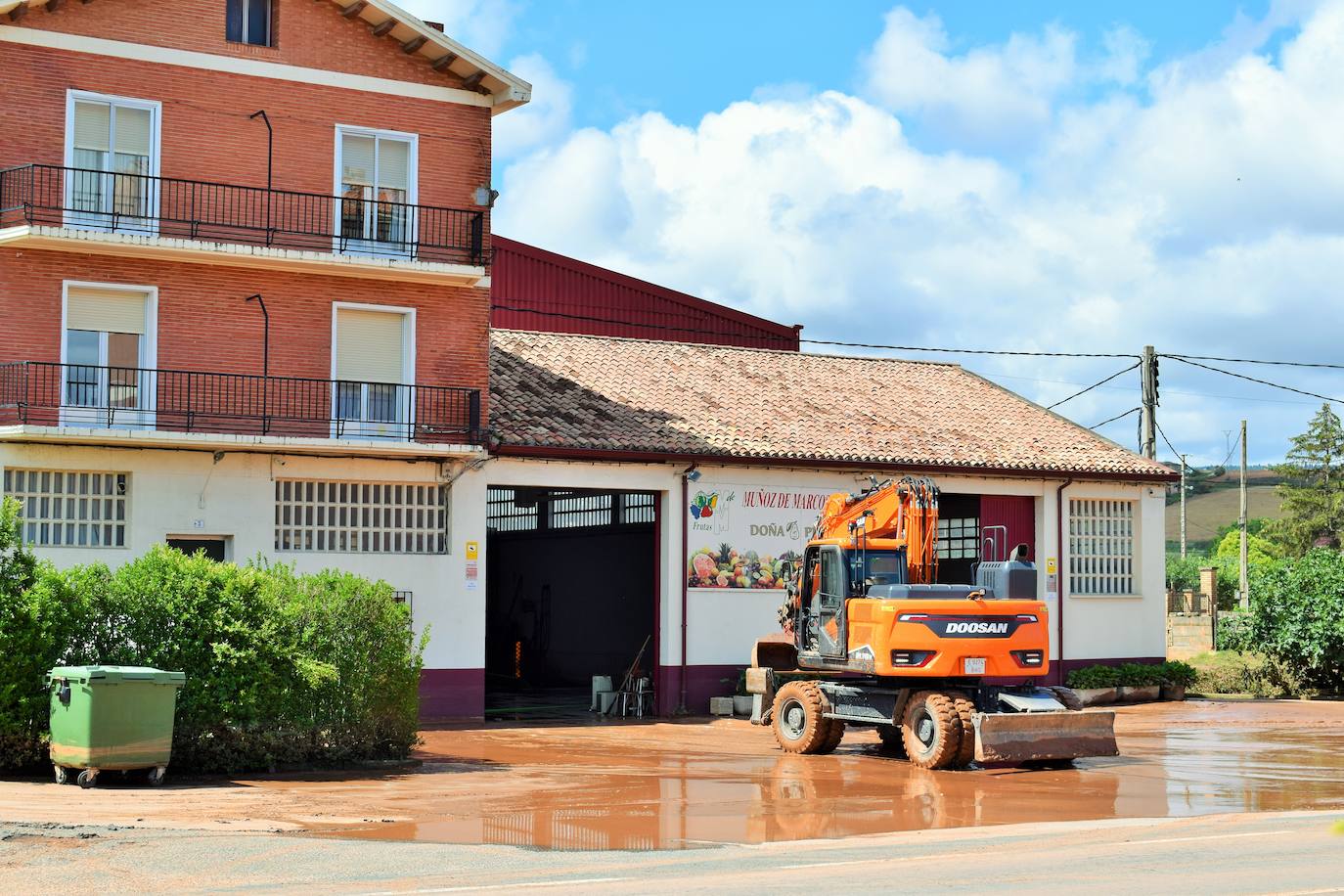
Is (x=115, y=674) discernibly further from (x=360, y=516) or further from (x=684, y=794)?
(x=360, y=516)

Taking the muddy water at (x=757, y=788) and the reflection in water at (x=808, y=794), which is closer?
the reflection in water at (x=808, y=794)

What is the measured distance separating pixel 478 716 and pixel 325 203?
338 inches

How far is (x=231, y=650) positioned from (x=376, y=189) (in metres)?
11.2

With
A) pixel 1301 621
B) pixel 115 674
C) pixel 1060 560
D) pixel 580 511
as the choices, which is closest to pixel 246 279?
pixel 115 674

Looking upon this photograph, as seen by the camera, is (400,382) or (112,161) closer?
(112,161)

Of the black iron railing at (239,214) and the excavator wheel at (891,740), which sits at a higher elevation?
the black iron railing at (239,214)

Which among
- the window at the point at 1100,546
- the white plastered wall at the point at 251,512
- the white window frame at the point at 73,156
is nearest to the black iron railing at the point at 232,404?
the white plastered wall at the point at 251,512

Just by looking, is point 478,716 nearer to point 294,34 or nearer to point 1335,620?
point 294,34

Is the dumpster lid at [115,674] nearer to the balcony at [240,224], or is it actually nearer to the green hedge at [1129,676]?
the balcony at [240,224]

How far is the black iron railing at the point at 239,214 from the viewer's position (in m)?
25.2

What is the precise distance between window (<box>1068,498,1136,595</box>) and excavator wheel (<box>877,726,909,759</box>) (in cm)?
1194

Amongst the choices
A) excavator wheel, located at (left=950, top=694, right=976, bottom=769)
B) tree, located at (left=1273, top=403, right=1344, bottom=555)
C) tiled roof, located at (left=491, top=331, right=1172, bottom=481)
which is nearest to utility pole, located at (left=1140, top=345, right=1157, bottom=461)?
tiled roof, located at (left=491, top=331, right=1172, bottom=481)

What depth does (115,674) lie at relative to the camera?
16922 millimetres

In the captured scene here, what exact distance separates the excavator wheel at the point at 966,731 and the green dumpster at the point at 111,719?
8721mm
